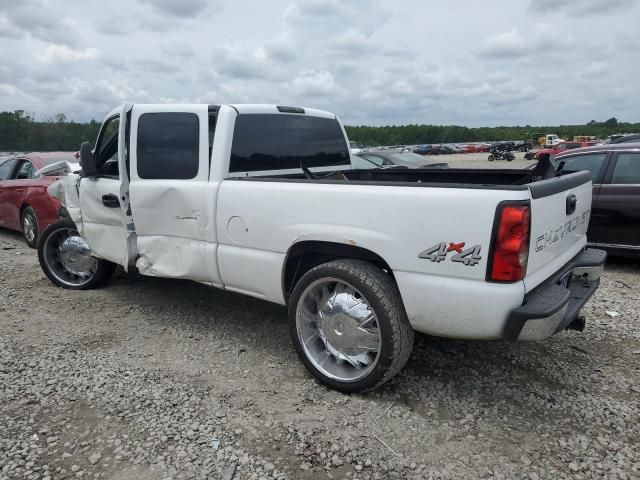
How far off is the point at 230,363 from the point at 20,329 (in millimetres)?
2086

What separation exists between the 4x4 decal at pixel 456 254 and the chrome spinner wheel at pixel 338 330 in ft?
1.80

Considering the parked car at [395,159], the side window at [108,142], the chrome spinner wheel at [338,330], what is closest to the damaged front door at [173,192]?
the side window at [108,142]

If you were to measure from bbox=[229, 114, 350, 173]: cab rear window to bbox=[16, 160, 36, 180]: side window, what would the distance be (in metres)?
5.53

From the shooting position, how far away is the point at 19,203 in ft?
26.0

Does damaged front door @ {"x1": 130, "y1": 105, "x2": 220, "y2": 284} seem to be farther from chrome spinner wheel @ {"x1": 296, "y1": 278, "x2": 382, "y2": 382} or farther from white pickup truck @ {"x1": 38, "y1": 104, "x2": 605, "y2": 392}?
chrome spinner wheel @ {"x1": 296, "y1": 278, "x2": 382, "y2": 382}

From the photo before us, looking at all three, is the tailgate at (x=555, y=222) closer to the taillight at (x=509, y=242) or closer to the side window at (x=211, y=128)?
the taillight at (x=509, y=242)

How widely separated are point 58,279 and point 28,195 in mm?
2903

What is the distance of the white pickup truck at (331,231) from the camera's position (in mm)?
2656

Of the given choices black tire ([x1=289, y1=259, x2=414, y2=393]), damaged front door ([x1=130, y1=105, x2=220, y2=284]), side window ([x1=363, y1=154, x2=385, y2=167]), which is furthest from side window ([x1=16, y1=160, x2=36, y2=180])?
side window ([x1=363, y1=154, x2=385, y2=167])

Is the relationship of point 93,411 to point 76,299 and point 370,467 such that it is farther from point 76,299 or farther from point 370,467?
point 76,299

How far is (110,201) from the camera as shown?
4422mm

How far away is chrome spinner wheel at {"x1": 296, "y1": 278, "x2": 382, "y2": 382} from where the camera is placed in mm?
3158

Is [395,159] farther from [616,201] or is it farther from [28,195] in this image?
[28,195]

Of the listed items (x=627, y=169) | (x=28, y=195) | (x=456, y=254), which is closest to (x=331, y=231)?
(x=456, y=254)
